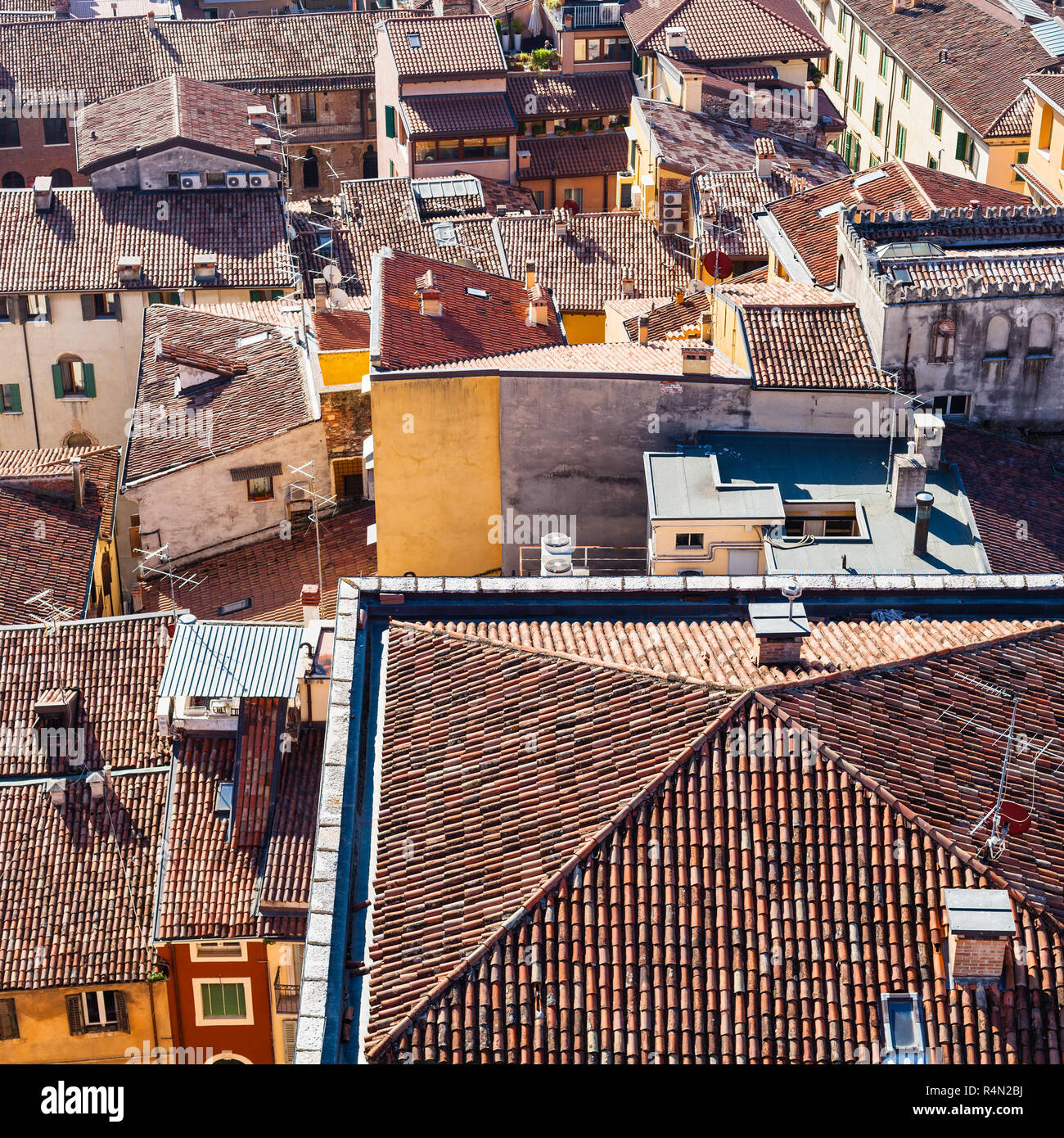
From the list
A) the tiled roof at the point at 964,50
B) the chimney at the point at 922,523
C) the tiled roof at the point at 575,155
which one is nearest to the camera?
the chimney at the point at 922,523

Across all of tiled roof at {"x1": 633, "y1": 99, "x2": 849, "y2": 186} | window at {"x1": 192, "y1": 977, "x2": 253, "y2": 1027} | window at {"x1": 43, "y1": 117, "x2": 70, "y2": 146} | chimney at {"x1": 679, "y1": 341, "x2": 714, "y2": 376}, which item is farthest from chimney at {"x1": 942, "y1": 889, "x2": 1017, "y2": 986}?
window at {"x1": 43, "y1": 117, "x2": 70, "y2": 146}

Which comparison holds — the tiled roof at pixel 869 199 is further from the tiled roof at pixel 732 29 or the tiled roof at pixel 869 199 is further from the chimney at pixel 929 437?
the tiled roof at pixel 732 29

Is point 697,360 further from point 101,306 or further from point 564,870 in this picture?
point 101,306

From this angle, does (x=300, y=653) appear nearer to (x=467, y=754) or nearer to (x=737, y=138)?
(x=467, y=754)

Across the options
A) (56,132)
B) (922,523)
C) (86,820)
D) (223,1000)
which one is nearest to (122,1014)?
(223,1000)

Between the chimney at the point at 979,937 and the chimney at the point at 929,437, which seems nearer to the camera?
the chimney at the point at 979,937

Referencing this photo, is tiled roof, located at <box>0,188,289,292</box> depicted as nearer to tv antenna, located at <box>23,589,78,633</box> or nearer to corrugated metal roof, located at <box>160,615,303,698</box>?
tv antenna, located at <box>23,589,78,633</box>

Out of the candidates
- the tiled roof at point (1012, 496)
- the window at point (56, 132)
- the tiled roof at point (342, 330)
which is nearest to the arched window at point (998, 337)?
the tiled roof at point (1012, 496)
